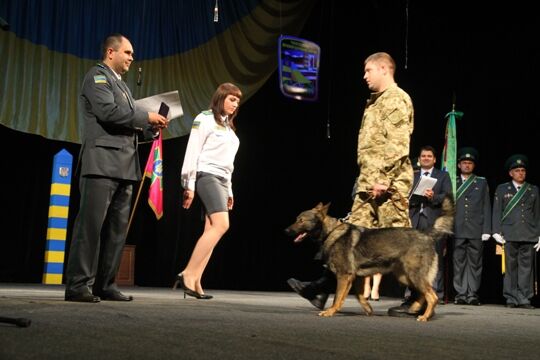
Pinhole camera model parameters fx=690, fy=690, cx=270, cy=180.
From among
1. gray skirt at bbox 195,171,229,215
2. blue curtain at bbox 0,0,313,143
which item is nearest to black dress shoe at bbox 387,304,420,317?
gray skirt at bbox 195,171,229,215

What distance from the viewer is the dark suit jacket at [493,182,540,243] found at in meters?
7.25

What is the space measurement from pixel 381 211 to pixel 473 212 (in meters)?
3.53

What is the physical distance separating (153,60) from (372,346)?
6187 millimetres

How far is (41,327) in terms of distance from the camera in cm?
263

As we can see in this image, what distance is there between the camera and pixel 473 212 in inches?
296

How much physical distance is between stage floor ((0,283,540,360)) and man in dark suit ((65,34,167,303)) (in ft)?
1.83

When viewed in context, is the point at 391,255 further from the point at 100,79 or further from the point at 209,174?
the point at 100,79

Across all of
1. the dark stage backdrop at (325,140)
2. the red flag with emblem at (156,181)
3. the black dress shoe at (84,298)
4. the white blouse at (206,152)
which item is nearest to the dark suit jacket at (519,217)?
the dark stage backdrop at (325,140)

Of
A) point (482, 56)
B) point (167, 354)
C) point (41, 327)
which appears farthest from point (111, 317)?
point (482, 56)

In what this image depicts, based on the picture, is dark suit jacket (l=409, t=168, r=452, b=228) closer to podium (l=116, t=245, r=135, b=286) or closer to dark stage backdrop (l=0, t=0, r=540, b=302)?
dark stage backdrop (l=0, t=0, r=540, b=302)

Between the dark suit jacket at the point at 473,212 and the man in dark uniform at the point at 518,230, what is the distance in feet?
0.35

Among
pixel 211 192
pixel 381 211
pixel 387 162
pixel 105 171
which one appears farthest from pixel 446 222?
pixel 105 171

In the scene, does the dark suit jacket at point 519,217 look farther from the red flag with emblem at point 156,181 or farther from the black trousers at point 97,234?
the black trousers at point 97,234

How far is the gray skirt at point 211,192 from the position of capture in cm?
516
